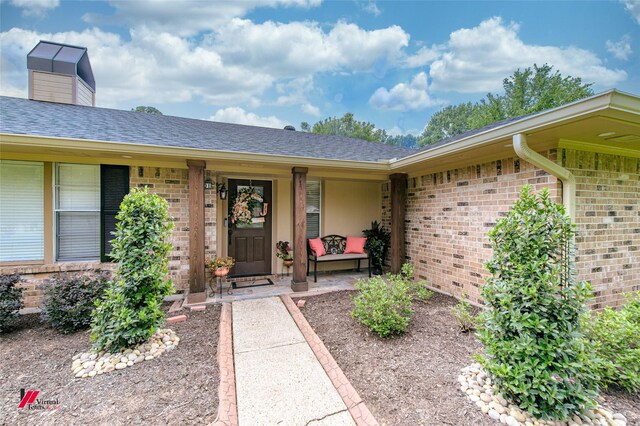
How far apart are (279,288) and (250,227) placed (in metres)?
1.54

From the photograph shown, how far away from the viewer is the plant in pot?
6051mm

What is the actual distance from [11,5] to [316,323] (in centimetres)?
829

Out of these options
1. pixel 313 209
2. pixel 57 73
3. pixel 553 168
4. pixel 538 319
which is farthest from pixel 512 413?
pixel 57 73

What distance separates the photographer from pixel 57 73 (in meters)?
6.02

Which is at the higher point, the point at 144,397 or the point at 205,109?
the point at 205,109

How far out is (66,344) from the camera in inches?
120

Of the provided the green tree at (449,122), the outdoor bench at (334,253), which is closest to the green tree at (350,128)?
the green tree at (449,122)

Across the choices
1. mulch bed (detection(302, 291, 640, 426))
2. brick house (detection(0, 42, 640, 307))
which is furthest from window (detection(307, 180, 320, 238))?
mulch bed (detection(302, 291, 640, 426))

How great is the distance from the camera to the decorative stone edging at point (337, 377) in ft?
6.50

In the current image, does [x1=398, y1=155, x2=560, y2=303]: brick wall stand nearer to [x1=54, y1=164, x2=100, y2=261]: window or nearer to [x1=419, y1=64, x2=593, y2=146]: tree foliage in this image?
[x1=54, y1=164, x2=100, y2=261]: window

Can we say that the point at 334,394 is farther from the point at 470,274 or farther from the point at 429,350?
the point at 470,274

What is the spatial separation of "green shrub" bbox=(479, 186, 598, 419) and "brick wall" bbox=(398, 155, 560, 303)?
5.29 ft

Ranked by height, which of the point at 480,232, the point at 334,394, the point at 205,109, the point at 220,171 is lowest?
the point at 334,394

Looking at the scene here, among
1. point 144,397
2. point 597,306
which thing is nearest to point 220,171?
point 144,397
